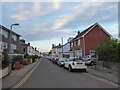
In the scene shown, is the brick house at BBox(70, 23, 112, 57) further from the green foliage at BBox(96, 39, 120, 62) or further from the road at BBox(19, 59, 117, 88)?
the road at BBox(19, 59, 117, 88)

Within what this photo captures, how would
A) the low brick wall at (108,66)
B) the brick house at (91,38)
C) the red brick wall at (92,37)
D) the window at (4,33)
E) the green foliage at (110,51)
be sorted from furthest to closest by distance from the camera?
1. the window at (4,33)
2. the red brick wall at (92,37)
3. the brick house at (91,38)
4. the green foliage at (110,51)
5. the low brick wall at (108,66)

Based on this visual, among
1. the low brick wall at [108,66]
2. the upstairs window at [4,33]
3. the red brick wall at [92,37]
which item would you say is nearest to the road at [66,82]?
the low brick wall at [108,66]

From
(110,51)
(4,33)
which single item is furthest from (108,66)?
(4,33)

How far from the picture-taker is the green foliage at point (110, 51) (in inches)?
526

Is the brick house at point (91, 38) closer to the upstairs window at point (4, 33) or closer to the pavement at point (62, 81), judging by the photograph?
the upstairs window at point (4, 33)

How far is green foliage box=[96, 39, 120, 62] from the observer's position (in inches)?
526

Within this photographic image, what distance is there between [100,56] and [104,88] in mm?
9396

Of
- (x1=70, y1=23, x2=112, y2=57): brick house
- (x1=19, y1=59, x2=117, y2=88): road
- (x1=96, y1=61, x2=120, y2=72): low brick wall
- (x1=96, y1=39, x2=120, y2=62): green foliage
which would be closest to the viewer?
(x1=19, y1=59, x2=117, y2=88): road

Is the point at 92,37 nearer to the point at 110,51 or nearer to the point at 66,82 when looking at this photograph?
the point at 110,51

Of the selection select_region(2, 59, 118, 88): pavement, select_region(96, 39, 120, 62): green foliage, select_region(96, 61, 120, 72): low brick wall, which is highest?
select_region(96, 39, 120, 62): green foliage

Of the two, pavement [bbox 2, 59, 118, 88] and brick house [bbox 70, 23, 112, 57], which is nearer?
pavement [bbox 2, 59, 118, 88]

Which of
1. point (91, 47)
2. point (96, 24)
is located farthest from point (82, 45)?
point (96, 24)

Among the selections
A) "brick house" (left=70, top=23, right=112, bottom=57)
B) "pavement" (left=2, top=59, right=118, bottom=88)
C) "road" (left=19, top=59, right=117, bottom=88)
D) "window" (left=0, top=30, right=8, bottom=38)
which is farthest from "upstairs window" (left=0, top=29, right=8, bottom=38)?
"road" (left=19, top=59, right=117, bottom=88)

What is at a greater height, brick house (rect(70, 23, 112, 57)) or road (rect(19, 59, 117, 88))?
brick house (rect(70, 23, 112, 57))
